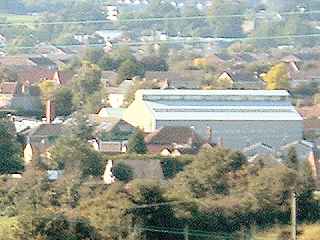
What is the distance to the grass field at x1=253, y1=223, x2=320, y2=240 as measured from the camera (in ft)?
25.6

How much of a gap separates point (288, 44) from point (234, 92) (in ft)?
50.9

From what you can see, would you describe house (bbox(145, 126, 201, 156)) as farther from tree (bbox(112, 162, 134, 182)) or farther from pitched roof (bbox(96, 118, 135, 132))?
tree (bbox(112, 162, 134, 182))

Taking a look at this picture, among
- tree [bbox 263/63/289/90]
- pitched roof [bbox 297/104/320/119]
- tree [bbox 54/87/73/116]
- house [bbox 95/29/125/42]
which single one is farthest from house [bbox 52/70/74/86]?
house [bbox 95/29/125/42]

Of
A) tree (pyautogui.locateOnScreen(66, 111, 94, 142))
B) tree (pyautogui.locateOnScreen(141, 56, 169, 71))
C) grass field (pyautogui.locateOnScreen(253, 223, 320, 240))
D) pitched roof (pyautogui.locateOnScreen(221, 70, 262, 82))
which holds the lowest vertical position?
pitched roof (pyautogui.locateOnScreen(221, 70, 262, 82))

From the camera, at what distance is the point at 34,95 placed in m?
16.1

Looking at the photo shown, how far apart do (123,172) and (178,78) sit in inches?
315

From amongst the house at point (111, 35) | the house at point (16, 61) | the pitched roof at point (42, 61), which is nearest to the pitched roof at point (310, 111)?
the house at point (16, 61)

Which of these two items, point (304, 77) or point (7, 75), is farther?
point (304, 77)

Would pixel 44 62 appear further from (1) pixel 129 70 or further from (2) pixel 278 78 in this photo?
(2) pixel 278 78

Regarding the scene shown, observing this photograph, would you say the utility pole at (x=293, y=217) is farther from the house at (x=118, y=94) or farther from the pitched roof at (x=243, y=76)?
the pitched roof at (x=243, y=76)

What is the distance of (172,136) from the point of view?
41.5 feet

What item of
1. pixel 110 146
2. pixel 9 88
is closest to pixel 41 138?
pixel 110 146

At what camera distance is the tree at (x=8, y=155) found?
1020 cm

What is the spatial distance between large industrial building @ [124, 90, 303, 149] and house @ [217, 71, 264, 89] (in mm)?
3121
